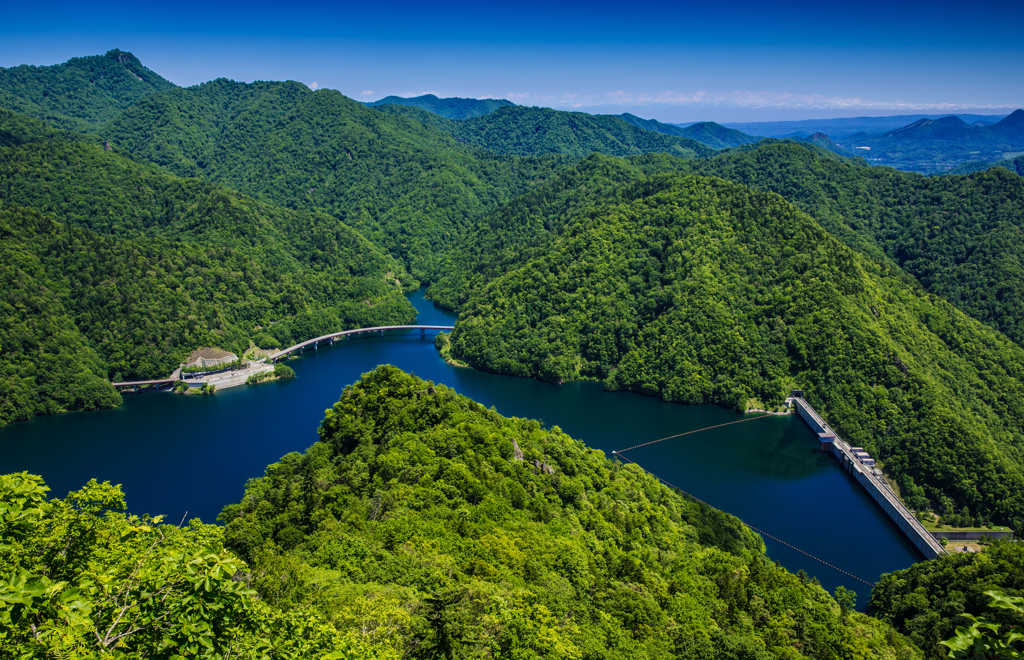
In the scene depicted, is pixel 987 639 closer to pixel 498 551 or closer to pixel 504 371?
pixel 498 551

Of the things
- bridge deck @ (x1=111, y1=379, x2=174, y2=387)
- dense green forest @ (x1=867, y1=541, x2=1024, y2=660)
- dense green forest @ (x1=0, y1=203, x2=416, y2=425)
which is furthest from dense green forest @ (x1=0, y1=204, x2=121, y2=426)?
dense green forest @ (x1=867, y1=541, x2=1024, y2=660)

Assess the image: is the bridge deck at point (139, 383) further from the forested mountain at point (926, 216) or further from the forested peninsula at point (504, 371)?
the forested mountain at point (926, 216)

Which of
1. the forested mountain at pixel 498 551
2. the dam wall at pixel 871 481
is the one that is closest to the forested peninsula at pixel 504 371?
the forested mountain at pixel 498 551

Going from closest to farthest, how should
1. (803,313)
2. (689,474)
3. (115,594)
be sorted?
(115,594)
(689,474)
(803,313)

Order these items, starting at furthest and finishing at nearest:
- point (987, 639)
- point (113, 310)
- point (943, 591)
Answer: point (113, 310) → point (943, 591) → point (987, 639)

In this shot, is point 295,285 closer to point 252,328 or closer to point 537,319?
point 252,328

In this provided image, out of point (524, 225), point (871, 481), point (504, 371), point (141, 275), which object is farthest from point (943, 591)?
point (524, 225)

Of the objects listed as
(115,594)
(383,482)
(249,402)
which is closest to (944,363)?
(383,482)
